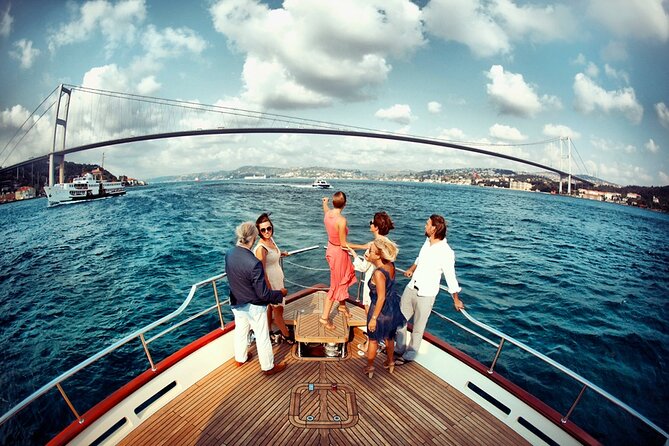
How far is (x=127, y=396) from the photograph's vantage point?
2.40 metres

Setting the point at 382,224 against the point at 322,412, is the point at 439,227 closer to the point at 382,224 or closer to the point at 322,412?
the point at 382,224

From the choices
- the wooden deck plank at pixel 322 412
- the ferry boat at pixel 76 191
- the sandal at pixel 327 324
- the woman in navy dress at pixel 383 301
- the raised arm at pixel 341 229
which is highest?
the ferry boat at pixel 76 191

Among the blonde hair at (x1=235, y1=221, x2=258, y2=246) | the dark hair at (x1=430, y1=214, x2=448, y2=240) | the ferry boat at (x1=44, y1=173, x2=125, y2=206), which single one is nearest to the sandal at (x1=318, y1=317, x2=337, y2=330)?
the blonde hair at (x1=235, y1=221, x2=258, y2=246)

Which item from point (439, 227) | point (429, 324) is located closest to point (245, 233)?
point (439, 227)

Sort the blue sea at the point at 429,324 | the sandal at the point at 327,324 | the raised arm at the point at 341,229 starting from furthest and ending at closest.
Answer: the blue sea at the point at 429,324
the sandal at the point at 327,324
the raised arm at the point at 341,229

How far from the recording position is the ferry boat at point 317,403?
2342 mm

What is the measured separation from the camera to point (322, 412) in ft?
8.55

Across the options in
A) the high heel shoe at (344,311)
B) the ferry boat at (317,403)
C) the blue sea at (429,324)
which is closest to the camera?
the ferry boat at (317,403)

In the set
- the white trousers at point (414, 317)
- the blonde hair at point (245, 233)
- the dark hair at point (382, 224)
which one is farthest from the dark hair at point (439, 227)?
the blonde hair at point (245, 233)

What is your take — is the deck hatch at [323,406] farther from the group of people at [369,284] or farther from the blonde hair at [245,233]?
the blonde hair at [245,233]

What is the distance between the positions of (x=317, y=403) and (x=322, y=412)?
0.10 meters

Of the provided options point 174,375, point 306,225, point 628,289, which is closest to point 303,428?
point 174,375

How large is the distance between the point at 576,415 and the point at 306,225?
16965 millimetres

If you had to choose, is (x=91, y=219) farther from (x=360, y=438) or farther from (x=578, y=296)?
(x=578, y=296)
